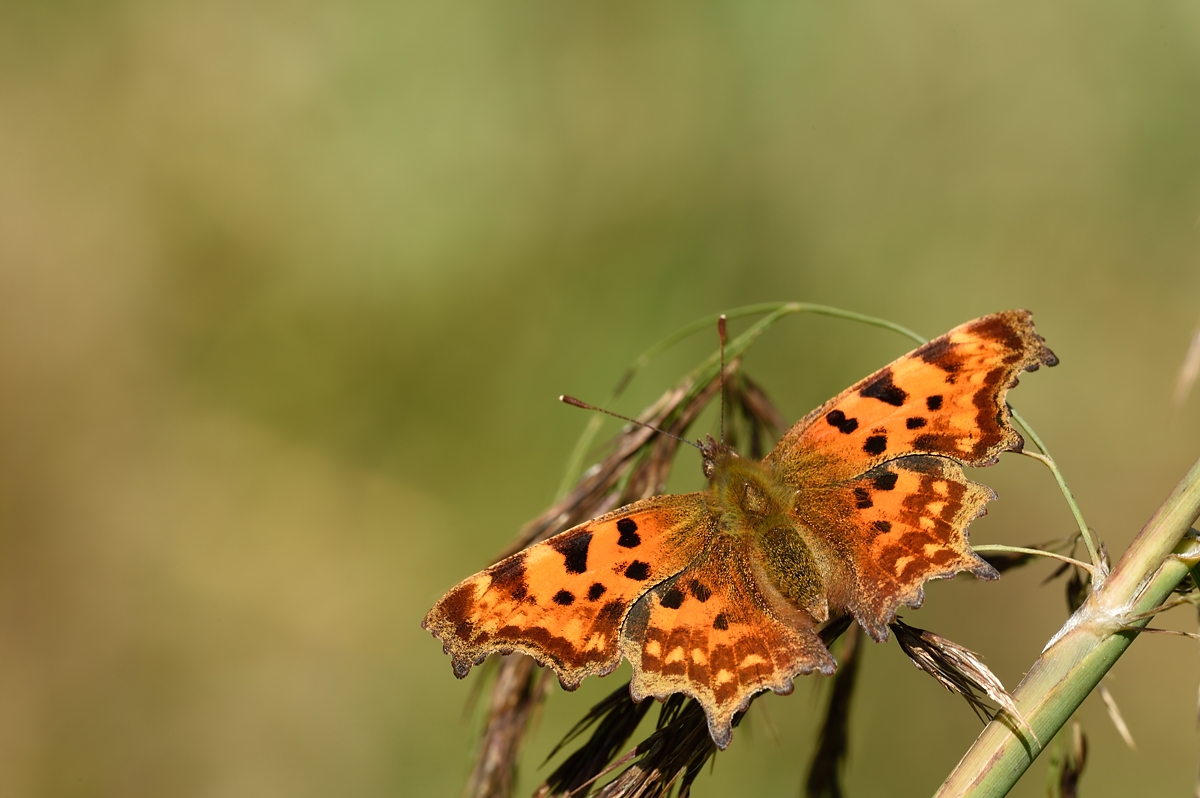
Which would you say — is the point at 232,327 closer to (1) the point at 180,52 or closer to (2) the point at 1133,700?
(1) the point at 180,52

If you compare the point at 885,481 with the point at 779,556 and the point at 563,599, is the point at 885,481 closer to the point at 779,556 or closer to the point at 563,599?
the point at 779,556

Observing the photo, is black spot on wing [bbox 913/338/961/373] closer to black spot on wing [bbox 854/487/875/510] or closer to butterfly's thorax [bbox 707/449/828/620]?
black spot on wing [bbox 854/487/875/510]

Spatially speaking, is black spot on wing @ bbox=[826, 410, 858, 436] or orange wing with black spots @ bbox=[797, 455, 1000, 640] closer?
orange wing with black spots @ bbox=[797, 455, 1000, 640]

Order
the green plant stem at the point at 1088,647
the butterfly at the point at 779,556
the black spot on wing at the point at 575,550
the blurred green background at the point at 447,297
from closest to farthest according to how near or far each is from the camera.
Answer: the green plant stem at the point at 1088,647, the butterfly at the point at 779,556, the black spot on wing at the point at 575,550, the blurred green background at the point at 447,297

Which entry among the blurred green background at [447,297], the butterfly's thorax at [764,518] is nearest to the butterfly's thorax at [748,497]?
the butterfly's thorax at [764,518]

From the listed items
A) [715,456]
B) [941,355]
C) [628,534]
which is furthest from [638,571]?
[941,355]

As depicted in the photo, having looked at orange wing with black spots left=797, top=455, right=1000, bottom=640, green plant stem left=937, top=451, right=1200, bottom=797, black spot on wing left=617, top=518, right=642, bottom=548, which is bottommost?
green plant stem left=937, top=451, right=1200, bottom=797

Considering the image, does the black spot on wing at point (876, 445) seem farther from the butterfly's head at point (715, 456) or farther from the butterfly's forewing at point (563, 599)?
the butterfly's forewing at point (563, 599)

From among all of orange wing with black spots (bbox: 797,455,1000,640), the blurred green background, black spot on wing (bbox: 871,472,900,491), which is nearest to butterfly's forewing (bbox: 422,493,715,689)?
orange wing with black spots (bbox: 797,455,1000,640)
